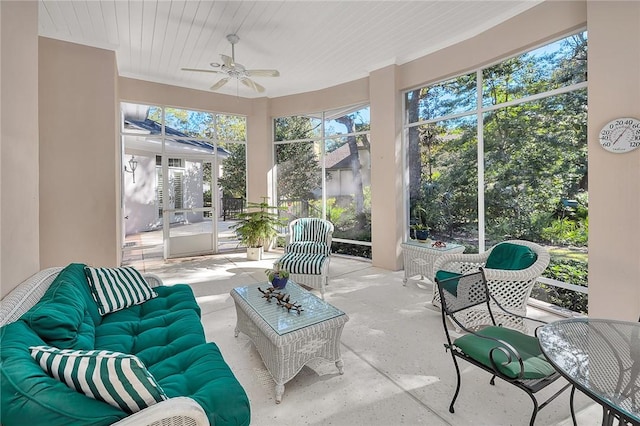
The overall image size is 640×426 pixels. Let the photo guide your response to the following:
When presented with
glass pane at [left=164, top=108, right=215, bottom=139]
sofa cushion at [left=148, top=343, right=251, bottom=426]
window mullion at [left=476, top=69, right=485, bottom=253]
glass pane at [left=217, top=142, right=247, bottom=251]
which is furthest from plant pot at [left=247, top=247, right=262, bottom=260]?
sofa cushion at [left=148, top=343, right=251, bottom=426]

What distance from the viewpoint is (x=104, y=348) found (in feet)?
5.41

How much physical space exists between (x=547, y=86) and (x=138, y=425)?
15.0 ft

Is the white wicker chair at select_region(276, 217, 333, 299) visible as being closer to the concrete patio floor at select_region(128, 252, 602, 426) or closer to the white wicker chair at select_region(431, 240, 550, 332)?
the concrete patio floor at select_region(128, 252, 602, 426)

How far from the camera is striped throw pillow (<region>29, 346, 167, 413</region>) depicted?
920 mm

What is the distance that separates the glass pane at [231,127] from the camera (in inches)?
247

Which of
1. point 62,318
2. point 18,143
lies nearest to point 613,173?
point 62,318

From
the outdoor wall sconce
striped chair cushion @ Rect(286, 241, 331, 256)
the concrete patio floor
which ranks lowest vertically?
the concrete patio floor

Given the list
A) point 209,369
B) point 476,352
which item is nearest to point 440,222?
point 476,352

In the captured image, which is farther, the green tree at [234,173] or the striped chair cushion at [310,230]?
the green tree at [234,173]

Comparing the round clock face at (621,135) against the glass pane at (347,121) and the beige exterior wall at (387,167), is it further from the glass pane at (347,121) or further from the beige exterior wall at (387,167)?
the glass pane at (347,121)

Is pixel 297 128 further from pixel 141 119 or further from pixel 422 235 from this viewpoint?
pixel 422 235

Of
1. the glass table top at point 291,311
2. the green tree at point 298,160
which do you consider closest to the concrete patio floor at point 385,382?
the glass table top at point 291,311

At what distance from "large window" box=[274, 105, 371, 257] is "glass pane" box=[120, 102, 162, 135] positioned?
7.80ft

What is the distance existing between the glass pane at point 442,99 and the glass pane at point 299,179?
2067 mm
